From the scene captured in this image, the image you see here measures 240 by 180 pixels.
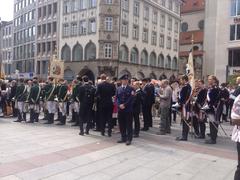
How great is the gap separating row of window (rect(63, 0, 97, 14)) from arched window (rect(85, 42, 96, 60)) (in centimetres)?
477

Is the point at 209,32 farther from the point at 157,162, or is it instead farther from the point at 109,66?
the point at 157,162

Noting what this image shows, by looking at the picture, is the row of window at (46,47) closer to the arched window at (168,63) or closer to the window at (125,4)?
the window at (125,4)

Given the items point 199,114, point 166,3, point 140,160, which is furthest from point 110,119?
point 166,3

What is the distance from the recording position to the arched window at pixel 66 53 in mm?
49469

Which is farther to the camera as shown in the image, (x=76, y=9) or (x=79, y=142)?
(x=76, y=9)

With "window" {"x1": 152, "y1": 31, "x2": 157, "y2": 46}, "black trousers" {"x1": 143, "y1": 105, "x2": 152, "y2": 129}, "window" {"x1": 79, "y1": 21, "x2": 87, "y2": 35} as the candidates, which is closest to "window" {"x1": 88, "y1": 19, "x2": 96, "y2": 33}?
"window" {"x1": 79, "y1": 21, "x2": 87, "y2": 35}

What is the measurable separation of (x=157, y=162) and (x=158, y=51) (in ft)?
158

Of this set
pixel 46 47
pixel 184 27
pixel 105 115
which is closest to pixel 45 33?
pixel 46 47

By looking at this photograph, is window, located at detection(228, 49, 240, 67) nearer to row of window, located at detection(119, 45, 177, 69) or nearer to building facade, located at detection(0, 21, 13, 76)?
row of window, located at detection(119, 45, 177, 69)

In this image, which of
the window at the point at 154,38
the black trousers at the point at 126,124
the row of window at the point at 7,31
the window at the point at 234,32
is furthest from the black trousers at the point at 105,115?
the row of window at the point at 7,31

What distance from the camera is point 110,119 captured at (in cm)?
1139

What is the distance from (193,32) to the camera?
70625mm

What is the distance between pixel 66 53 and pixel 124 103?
40742 millimetres

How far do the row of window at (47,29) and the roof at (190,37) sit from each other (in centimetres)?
2673
